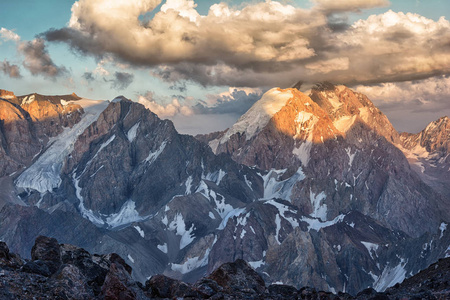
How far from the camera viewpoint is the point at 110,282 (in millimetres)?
39406

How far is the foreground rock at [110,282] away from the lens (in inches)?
1528

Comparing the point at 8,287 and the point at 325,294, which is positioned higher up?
the point at 8,287

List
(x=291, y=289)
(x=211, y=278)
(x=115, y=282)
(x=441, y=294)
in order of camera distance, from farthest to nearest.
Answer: (x=291, y=289) < (x=211, y=278) < (x=441, y=294) < (x=115, y=282)

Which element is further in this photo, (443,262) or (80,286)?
(443,262)

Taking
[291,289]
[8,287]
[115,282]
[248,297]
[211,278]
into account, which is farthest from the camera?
[291,289]

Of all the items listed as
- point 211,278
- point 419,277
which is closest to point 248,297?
point 211,278

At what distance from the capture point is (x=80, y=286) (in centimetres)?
4053

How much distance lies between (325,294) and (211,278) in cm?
898

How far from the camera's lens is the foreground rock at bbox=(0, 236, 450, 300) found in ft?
127

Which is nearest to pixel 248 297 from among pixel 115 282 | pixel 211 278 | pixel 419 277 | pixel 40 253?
pixel 211 278

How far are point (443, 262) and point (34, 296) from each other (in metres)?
37.2

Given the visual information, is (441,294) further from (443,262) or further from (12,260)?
(12,260)

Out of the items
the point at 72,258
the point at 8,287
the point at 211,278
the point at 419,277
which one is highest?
the point at 8,287

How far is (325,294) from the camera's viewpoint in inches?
2101
